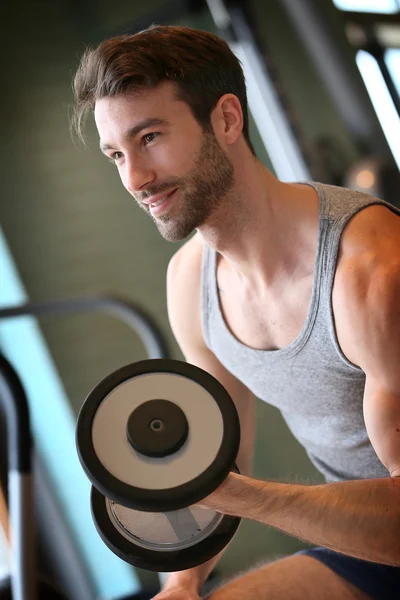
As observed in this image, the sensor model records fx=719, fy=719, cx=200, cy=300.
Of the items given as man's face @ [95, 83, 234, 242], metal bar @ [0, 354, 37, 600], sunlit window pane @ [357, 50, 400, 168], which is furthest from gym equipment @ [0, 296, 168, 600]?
sunlit window pane @ [357, 50, 400, 168]

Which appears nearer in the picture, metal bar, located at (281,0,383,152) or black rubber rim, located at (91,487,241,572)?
black rubber rim, located at (91,487,241,572)

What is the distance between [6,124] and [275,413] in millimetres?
1501

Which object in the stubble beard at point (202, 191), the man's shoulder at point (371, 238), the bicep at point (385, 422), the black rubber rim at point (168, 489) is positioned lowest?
the bicep at point (385, 422)

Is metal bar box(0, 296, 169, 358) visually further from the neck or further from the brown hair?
the brown hair

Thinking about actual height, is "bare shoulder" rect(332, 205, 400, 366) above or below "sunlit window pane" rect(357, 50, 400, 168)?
below

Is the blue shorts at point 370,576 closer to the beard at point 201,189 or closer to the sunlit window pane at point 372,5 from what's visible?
the beard at point 201,189

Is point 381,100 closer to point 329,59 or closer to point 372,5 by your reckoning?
point 329,59

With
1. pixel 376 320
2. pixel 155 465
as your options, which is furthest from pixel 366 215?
pixel 155 465

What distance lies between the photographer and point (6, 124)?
2697mm

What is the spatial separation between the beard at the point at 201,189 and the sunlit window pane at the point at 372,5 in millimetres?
3099

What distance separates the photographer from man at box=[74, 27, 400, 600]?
1.13 metres

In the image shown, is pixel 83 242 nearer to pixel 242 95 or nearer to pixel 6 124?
pixel 6 124

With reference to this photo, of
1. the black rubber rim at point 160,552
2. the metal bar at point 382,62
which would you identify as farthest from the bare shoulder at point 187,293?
the metal bar at point 382,62

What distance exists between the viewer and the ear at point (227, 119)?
1.35 metres
